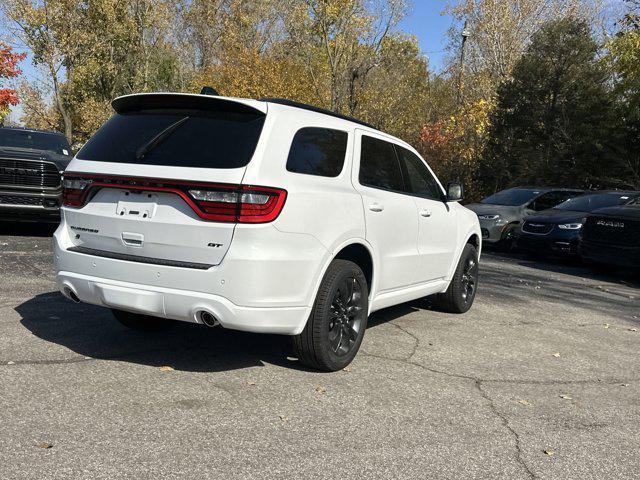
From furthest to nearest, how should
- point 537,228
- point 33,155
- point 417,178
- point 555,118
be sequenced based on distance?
1. point 555,118
2. point 537,228
3. point 33,155
4. point 417,178

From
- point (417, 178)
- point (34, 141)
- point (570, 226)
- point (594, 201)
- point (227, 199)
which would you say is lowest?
point (570, 226)

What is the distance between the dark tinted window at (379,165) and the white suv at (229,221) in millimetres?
82

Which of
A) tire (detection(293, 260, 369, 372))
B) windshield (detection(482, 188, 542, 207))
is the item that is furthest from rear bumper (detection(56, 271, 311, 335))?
windshield (detection(482, 188, 542, 207))

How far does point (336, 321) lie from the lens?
Result: 471cm

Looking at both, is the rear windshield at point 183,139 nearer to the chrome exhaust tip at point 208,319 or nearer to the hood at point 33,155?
the chrome exhaust tip at point 208,319

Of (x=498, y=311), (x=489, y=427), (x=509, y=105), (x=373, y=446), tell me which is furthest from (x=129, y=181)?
(x=509, y=105)

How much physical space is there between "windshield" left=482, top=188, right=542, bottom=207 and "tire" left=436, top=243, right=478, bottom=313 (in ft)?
28.0

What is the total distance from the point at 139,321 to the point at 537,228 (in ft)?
33.4

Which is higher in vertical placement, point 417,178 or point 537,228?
point 417,178

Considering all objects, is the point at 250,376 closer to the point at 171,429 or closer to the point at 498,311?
the point at 171,429

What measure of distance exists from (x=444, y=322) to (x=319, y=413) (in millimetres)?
3133

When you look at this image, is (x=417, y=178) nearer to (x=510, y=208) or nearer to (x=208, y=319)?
(x=208, y=319)

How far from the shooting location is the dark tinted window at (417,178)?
602 cm

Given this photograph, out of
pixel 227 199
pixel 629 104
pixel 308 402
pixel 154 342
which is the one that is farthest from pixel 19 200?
pixel 629 104
